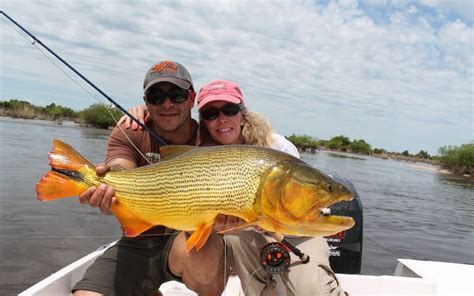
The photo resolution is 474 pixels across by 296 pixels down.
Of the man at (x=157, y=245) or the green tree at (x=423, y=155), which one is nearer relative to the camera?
the man at (x=157, y=245)

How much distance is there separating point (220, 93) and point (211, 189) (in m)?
1.62

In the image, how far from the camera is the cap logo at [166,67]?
421 centimetres

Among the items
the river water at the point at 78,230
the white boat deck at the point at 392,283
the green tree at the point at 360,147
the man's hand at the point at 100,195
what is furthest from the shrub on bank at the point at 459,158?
the man's hand at the point at 100,195

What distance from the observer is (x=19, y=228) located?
10133 mm

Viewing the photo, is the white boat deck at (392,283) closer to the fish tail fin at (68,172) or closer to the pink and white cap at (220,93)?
the fish tail fin at (68,172)

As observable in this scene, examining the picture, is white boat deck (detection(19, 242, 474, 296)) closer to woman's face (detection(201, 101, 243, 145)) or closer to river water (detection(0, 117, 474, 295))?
woman's face (detection(201, 101, 243, 145))

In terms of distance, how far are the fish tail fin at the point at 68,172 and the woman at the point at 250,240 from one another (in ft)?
4.10

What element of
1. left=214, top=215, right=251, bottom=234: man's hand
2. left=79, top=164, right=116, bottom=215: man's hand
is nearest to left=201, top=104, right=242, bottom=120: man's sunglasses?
left=79, top=164, right=116, bottom=215: man's hand

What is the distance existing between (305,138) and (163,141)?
93.4 m

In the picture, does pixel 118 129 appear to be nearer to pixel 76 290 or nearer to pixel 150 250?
pixel 150 250

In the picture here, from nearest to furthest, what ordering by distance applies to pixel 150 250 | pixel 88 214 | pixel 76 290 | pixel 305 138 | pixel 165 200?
pixel 165 200, pixel 76 290, pixel 150 250, pixel 88 214, pixel 305 138

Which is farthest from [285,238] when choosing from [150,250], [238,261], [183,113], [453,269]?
[453,269]

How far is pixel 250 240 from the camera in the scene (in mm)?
4176

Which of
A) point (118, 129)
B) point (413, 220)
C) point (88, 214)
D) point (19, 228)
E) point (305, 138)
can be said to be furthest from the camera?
point (305, 138)
